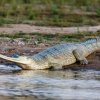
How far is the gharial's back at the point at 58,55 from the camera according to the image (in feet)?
38.7

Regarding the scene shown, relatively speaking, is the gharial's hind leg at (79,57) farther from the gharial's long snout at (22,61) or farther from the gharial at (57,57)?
the gharial's long snout at (22,61)

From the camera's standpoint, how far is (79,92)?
9336mm

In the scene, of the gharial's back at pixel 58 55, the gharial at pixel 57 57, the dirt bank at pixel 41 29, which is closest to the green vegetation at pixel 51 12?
the dirt bank at pixel 41 29

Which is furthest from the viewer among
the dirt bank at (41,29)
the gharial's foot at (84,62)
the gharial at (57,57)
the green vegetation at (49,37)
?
the dirt bank at (41,29)

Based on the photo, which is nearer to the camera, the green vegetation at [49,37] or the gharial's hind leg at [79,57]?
the gharial's hind leg at [79,57]

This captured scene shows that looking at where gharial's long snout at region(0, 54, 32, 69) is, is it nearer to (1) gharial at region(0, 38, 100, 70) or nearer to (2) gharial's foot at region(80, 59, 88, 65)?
(1) gharial at region(0, 38, 100, 70)

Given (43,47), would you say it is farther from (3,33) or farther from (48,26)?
(48,26)

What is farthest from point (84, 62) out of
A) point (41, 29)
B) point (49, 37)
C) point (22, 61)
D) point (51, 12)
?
point (51, 12)

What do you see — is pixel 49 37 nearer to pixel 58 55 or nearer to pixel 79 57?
pixel 79 57

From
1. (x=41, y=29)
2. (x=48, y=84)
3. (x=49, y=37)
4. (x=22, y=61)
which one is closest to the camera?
(x=48, y=84)

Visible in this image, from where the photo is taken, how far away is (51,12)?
20.3 meters

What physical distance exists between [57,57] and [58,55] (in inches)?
1.6

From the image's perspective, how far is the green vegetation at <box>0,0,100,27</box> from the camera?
1800 centimetres

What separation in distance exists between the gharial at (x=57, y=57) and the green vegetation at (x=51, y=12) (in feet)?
16.1
